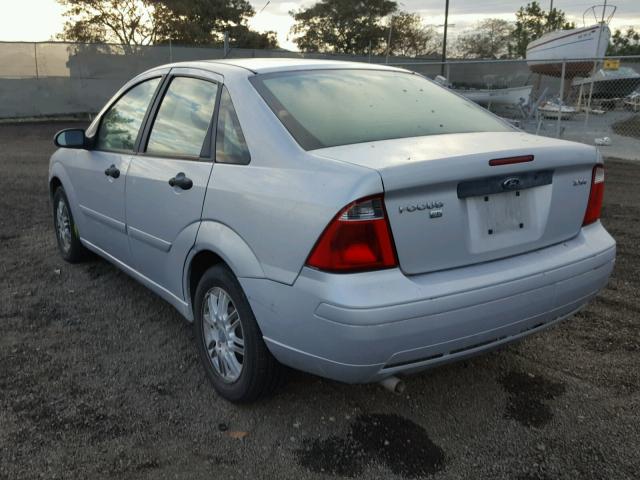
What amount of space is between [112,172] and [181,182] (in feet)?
3.26

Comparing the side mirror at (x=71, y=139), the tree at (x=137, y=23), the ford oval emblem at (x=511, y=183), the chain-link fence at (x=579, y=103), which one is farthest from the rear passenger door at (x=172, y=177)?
the tree at (x=137, y=23)

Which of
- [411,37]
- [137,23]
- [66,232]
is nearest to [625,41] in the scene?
[411,37]

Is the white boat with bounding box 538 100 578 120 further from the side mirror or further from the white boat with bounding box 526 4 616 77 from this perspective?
the side mirror

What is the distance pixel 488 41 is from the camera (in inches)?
2643

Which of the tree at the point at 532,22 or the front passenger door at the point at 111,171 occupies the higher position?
the tree at the point at 532,22

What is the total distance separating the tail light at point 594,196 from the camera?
2916 millimetres

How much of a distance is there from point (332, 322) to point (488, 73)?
19.4 metres

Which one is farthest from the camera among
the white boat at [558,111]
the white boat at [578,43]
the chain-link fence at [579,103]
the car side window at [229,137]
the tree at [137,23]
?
the tree at [137,23]

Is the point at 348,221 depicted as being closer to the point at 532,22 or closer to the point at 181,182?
the point at 181,182

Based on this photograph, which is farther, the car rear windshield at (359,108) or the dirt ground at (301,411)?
the car rear windshield at (359,108)

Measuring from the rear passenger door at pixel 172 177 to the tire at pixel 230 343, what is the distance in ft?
0.84

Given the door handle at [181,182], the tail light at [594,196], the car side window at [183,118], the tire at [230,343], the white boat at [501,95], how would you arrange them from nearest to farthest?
the tire at [230,343] < the tail light at [594,196] < the door handle at [181,182] < the car side window at [183,118] < the white boat at [501,95]

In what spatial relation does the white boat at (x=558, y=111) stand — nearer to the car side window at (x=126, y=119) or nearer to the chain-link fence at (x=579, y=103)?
the chain-link fence at (x=579, y=103)

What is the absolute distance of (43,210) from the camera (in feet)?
23.8
